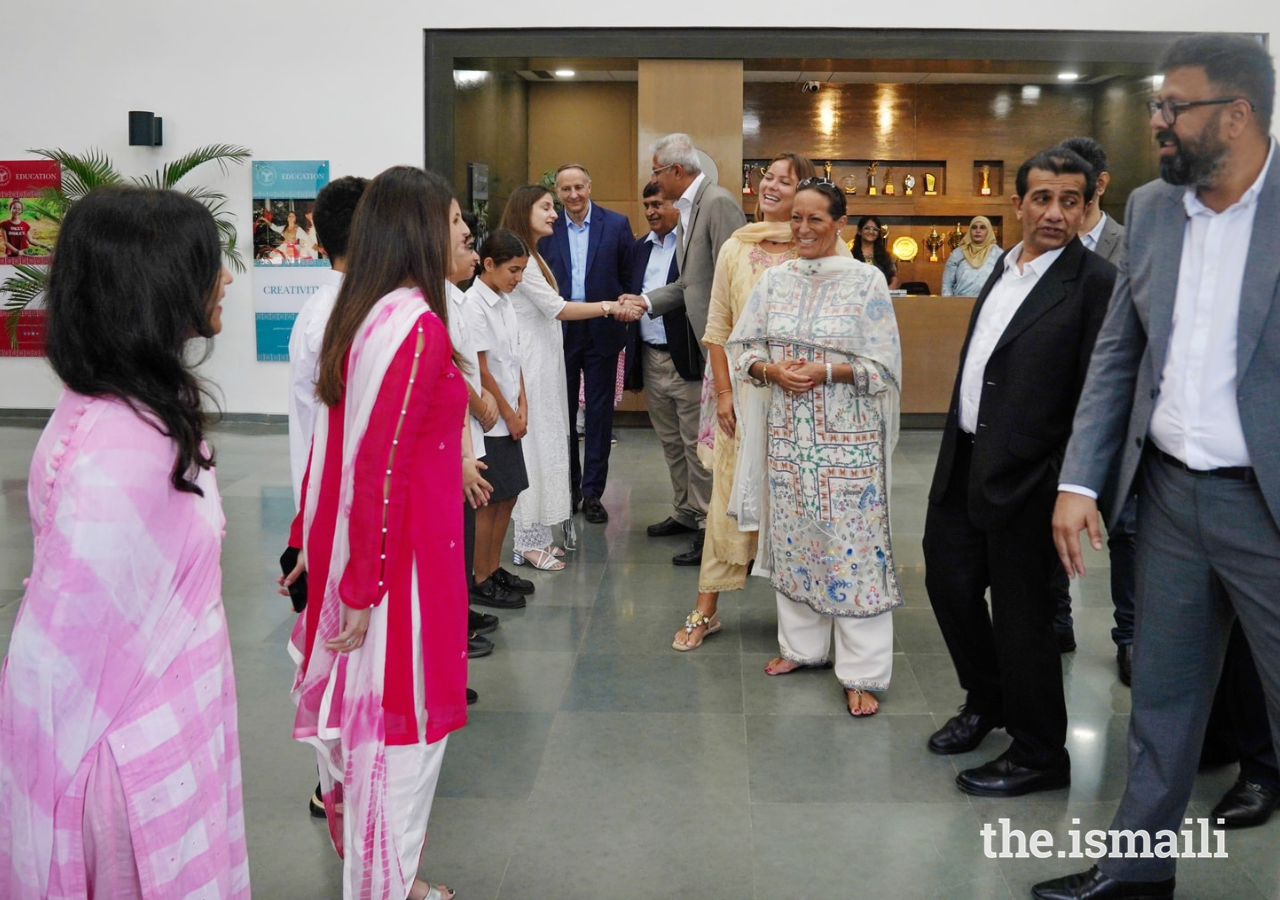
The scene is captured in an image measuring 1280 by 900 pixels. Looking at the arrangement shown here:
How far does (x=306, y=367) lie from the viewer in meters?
3.00

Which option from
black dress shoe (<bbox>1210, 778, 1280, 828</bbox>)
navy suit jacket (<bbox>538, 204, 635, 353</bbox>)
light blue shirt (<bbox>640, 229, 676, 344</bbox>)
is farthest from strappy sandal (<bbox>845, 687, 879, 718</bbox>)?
navy suit jacket (<bbox>538, 204, 635, 353</bbox>)

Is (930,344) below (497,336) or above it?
below

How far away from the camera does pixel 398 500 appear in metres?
2.26

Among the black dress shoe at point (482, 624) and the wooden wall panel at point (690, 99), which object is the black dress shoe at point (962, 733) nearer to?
the black dress shoe at point (482, 624)

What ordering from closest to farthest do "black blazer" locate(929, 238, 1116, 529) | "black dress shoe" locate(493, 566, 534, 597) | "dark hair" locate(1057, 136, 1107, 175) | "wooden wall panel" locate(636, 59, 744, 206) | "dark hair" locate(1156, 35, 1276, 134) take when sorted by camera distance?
"dark hair" locate(1156, 35, 1276, 134) < "black blazer" locate(929, 238, 1116, 529) < "dark hair" locate(1057, 136, 1107, 175) < "black dress shoe" locate(493, 566, 534, 597) < "wooden wall panel" locate(636, 59, 744, 206)

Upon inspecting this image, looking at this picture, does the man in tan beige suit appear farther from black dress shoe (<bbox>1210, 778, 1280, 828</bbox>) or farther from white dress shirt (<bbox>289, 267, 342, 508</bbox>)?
black dress shoe (<bbox>1210, 778, 1280, 828</bbox>)

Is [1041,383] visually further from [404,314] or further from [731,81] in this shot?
[731,81]

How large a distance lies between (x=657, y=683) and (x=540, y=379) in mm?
1774

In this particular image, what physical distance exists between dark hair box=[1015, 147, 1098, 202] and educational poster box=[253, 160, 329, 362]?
6.82 metres

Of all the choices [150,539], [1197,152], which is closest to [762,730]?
[1197,152]

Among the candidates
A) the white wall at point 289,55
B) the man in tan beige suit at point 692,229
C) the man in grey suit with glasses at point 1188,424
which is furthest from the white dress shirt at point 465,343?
the white wall at point 289,55

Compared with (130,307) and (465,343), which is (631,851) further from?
(130,307)

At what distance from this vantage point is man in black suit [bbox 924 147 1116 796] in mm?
3035

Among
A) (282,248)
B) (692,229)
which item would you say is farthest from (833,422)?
(282,248)
